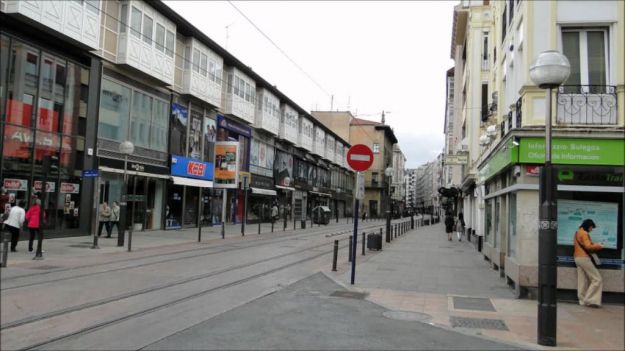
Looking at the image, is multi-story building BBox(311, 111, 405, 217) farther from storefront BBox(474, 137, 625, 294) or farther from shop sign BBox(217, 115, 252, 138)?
storefront BBox(474, 137, 625, 294)

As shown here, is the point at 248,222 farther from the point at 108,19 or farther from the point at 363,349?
the point at 363,349

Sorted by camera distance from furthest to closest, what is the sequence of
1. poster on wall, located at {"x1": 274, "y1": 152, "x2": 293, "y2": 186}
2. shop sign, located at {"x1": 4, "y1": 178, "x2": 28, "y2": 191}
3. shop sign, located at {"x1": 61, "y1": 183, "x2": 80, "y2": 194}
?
poster on wall, located at {"x1": 274, "y1": 152, "x2": 293, "y2": 186}
shop sign, located at {"x1": 61, "y1": 183, "x2": 80, "y2": 194}
shop sign, located at {"x1": 4, "y1": 178, "x2": 28, "y2": 191}

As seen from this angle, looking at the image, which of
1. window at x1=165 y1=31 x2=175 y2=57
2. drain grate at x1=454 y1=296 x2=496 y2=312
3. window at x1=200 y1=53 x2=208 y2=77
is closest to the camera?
drain grate at x1=454 y1=296 x2=496 y2=312

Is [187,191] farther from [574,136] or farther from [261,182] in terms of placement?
[574,136]

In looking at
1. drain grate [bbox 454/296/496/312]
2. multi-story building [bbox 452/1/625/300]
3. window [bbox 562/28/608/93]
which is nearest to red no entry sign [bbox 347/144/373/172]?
multi-story building [bbox 452/1/625/300]

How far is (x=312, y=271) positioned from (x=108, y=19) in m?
16.2

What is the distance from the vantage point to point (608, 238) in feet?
34.8

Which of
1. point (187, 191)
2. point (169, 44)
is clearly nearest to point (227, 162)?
point (187, 191)

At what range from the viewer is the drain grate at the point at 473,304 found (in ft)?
32.1

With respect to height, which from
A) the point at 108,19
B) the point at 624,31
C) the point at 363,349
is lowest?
the point at 363,349

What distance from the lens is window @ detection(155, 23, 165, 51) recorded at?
27.2 meters

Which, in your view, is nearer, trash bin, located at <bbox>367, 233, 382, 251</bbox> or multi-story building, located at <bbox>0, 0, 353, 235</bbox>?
multi-story building, located at <bbox>0, 0, 353, 235</bbox>

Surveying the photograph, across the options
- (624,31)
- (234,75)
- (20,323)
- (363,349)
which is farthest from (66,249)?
(234,75)

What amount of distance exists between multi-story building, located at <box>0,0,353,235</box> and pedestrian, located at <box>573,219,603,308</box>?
54.2 feet
